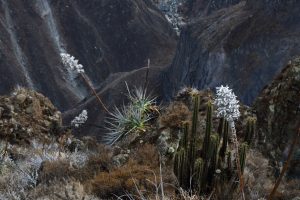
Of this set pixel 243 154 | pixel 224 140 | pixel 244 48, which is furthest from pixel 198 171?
pixel 244 48

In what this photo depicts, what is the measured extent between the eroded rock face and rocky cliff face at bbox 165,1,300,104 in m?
37.2

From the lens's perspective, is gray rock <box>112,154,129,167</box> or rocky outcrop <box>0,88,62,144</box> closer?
gray rock <box>112,154,129,167</box>

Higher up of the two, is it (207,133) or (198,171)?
(207,133)

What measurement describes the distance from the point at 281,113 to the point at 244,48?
148 feet

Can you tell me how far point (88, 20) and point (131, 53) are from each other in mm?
10399

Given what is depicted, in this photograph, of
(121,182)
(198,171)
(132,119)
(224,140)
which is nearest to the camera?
(198,171)

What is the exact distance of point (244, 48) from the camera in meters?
55.2

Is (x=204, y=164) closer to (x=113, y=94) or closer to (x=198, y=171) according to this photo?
(x=198, y=171)

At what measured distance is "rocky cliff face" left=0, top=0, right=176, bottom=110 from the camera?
8594 cm

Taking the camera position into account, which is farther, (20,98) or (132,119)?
(20,98)

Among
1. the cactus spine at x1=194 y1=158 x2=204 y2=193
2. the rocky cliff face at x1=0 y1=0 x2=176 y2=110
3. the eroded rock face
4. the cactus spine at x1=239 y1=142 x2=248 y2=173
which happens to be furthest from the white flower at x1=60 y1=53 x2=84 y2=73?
the rocky cliff face at x1=0 y1=0 x2=176 y2=110

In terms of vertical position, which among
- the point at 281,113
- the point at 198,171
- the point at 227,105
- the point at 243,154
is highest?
the point at 227,105

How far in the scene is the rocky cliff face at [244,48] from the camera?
163 ft

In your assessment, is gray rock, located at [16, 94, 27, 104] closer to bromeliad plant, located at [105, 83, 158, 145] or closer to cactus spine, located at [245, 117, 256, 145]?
bromeliad plant, located at [105, 83, 158, 145]
